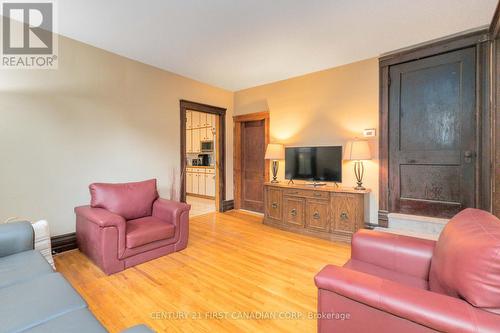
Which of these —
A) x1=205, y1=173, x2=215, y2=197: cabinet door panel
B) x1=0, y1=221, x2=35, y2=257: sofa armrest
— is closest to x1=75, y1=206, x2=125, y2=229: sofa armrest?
x1=0, y1=221, x2=35, y2=257: sofa armrest

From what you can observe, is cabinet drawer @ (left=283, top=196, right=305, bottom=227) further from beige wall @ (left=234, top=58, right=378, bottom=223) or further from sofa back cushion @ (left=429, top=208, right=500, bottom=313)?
sofa back cushion @ (left=429, top=208, right=500, bottom=313)

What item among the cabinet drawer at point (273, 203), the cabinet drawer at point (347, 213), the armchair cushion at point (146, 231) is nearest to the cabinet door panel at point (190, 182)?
the cabinet drawer at point (273, 203)

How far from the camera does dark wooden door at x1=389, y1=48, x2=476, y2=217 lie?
9.18 ft

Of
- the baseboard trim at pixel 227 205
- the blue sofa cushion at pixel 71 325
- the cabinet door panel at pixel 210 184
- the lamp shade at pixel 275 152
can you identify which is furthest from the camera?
the cabinet door panel at pixel 210 184

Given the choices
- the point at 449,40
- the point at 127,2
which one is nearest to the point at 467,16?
the point at 449,40

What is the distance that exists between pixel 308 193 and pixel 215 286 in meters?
2.02

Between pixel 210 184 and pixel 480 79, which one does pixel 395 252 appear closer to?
pixel 480 79

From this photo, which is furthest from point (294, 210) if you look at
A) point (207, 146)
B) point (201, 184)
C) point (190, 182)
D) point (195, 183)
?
point (190, 182)

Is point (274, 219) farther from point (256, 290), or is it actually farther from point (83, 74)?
point (83, 74)

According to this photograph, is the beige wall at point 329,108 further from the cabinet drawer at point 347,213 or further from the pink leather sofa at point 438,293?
the pink leather sofa at point 438,293

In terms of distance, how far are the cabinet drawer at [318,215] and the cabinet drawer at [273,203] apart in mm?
514

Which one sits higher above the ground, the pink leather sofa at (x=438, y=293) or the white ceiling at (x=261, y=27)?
the white ceiling at (x=261, y=27)

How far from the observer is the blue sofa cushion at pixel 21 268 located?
1418 millimetres

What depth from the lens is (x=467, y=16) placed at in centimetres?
244
